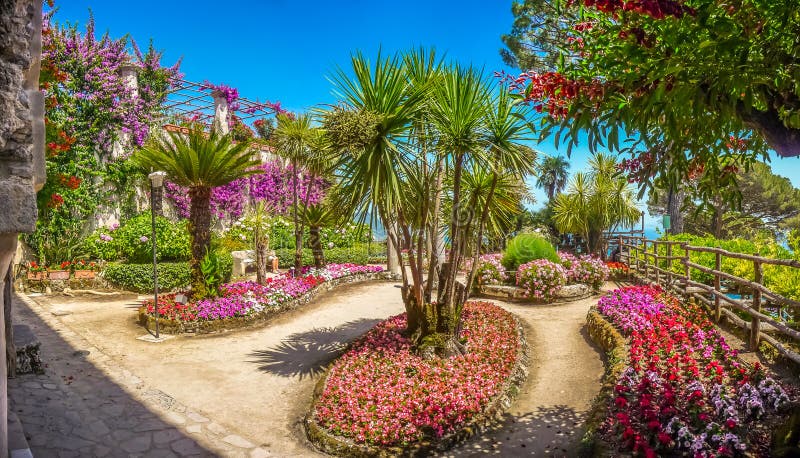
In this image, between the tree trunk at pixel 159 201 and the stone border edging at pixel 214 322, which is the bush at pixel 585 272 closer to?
the stone border edging at pixel 214 322

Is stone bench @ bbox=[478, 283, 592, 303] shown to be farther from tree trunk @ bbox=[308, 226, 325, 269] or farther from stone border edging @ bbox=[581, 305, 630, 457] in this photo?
tree trunk @ bbox=[308, 226, 325, 269]

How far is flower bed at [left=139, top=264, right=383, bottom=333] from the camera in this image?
8.97 metres

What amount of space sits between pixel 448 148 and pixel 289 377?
4.05m

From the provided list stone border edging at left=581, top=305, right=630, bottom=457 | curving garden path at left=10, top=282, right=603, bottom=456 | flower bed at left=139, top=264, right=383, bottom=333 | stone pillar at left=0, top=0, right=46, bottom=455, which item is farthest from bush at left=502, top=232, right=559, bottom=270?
stone pillar at left=0, top=0, right=46, bottom=455

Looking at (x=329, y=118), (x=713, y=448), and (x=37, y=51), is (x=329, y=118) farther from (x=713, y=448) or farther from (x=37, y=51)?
(x=713, y=448)

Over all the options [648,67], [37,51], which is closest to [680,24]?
[648,67]

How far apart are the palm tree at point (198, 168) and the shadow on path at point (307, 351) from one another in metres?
2.53

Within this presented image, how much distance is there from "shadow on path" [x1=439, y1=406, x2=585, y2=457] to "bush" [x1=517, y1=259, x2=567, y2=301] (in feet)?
18.1

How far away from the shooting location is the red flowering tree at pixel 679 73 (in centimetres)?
221

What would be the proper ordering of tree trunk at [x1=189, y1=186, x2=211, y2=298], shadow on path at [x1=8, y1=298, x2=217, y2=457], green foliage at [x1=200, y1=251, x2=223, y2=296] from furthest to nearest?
tree trunk at [x1=189, y1=186, x2=211, y2=298] → green foliage at [x1=200, y1=251, x2=223, y2=296] → shadow on path at [x1=8, y1=298, x2=217, y2=457]

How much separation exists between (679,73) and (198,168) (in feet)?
29.6

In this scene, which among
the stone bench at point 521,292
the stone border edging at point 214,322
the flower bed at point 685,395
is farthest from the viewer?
the stone bench at point 521,292

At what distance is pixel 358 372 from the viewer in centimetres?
639

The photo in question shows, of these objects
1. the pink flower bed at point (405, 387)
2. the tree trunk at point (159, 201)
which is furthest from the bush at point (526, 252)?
the tree trunk at point (159, 201)
